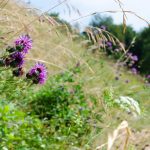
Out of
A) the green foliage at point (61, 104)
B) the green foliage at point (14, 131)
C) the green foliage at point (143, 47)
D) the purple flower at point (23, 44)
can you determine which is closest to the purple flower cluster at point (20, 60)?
the purple flower at point (23, 44)

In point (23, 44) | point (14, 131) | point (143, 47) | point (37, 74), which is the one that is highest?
point (143, 47)

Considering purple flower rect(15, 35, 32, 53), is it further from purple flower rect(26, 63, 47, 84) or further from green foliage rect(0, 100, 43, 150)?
green foliage rect(0, 100, 43, 150)

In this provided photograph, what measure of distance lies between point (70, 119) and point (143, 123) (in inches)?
74.6

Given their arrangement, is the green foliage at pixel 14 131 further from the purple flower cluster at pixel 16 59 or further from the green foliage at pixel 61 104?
the green foliage at pixel 61 104

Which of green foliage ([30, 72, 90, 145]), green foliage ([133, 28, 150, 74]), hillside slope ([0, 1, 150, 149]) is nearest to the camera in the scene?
hillside slope ([0, 1, 150, 149])

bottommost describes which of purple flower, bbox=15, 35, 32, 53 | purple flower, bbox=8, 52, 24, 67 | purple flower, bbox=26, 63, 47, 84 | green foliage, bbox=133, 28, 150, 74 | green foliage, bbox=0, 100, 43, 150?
green foliage, bbox=0, 100, 43, 150

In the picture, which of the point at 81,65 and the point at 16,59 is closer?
the point at 16,59

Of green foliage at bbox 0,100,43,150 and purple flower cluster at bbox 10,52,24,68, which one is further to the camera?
green foliage at bbox 0,100,43,150

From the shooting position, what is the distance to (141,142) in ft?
13.5

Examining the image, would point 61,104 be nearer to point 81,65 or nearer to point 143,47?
point 81,65

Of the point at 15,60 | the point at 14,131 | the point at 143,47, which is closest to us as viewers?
the point at 15,60

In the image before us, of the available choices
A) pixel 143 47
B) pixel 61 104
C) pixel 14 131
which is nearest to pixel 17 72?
pixel 14 131

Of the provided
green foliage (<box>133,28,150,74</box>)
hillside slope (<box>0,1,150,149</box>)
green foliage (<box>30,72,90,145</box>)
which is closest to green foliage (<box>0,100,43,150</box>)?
hillside slope (<box>0,1,150,149</box>)

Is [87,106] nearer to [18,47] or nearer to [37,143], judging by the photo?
[37,143]
